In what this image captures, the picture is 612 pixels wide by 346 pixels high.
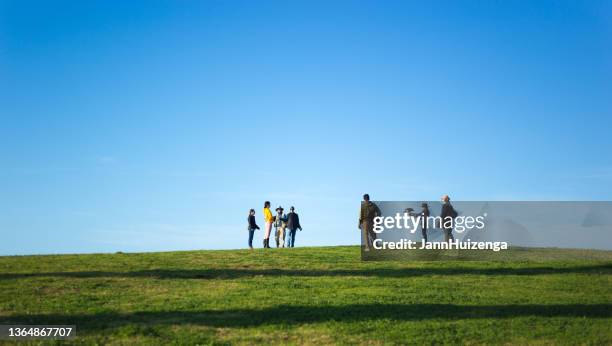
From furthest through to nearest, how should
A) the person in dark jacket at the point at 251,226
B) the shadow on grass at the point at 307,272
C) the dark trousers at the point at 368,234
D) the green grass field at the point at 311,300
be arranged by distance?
the person in dark jacket at the point at 251,226, the dark trousers at the point at 368,234, the shadow on grass at the point at 307,272, the green grass field at the point at 311,300

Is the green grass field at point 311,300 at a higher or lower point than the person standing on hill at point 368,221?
lower

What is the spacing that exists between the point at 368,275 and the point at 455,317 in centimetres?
703

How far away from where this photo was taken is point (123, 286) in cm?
2148

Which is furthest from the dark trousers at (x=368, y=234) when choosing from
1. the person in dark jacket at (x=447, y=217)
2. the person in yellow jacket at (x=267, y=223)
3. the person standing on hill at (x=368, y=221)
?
the person in yellow jacket at (x=267, y=223)

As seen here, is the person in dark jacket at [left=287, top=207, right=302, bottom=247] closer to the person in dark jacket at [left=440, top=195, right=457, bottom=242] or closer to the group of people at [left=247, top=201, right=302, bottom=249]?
the group of people at [left=247, top=201, right=302, bottom=249]

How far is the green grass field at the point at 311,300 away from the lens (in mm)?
15875

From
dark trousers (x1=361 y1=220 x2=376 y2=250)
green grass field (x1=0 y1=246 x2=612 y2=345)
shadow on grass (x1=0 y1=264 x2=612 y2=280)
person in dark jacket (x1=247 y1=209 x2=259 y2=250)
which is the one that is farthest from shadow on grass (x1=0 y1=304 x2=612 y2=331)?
person in dark jacket (x1=247 y1=209 x2=259 y2=250)

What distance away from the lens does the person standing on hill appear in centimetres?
3049

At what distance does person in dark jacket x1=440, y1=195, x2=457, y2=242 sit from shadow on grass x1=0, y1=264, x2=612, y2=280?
183 inches

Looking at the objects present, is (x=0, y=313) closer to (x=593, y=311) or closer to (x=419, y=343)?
(x=419, y=343)

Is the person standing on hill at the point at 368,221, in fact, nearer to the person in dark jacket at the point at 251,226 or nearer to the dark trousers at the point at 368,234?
the dark trousers at the point at 368,234

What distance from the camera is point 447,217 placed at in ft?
103

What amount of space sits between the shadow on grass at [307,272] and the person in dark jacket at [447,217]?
→ 15.3 ft

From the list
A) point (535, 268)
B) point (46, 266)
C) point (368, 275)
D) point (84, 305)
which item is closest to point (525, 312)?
point (368, 275)
